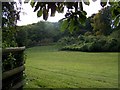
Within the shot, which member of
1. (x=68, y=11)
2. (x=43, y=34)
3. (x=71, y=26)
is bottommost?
(x=43, y=34)

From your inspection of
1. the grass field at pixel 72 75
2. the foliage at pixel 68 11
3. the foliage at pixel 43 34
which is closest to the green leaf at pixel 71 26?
the foliage at pixel 68 11

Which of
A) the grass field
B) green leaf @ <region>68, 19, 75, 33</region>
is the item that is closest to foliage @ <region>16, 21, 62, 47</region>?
the grass field

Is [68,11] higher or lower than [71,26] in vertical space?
higher

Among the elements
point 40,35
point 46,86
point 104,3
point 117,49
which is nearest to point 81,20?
point 104,3

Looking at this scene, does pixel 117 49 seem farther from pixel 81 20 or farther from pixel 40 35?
pixel 81 20

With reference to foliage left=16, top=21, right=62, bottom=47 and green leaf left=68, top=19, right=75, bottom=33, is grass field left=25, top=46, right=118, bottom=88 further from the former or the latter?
foliage left=16, top=21, right=62, bottom=47

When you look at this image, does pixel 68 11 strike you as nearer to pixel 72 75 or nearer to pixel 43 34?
pixel 72 75

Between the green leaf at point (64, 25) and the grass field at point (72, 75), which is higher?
the green leaf at point (64, 25)

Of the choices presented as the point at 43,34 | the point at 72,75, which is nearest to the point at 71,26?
the point at 72,75

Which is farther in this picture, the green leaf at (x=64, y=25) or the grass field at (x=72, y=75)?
the grass field at (x=72, y=75)

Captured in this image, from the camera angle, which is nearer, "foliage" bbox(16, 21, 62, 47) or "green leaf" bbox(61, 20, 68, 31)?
"green leaf" bbox(61, 20, 68, 31)

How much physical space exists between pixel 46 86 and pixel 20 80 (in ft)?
7.22

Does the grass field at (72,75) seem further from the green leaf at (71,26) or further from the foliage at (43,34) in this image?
the foliage at (43,34)

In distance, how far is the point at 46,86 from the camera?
841 cm
